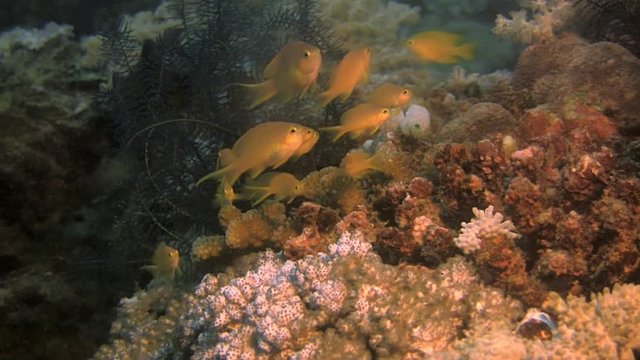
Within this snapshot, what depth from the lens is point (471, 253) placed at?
2623 mm

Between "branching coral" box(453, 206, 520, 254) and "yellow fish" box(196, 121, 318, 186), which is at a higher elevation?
"yellow fish" box(196, 121, 318, 186)

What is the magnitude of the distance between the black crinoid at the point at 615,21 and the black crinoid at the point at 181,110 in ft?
10.6

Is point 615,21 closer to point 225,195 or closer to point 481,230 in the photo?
point 481,230

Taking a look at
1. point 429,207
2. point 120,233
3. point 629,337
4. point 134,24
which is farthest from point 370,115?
point 134,24

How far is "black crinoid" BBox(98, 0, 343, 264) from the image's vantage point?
4363 mm

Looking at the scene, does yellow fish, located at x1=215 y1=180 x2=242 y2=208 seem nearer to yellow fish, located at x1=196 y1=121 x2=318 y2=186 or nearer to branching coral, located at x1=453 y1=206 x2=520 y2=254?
yellow fish, located at x1=196 y1=121 x2=318 y2=186

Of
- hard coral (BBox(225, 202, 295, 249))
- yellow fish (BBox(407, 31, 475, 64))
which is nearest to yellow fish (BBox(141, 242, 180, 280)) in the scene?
hard coral (BBox(225, 202, 295, 249))

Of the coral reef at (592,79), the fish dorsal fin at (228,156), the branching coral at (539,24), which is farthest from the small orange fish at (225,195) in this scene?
the branching coral at (539,24)

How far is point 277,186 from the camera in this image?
3.39 metres

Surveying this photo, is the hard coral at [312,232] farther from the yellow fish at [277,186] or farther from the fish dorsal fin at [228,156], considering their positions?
the fish dorsal fin at [228,156]

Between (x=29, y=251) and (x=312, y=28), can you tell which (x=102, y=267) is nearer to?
(x=29, y=251)

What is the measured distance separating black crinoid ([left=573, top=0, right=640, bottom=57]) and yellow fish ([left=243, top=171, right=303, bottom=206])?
389cm

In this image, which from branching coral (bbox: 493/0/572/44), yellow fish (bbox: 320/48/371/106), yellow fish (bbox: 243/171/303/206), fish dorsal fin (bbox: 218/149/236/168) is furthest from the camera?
branching coral (bbox: 493/0/572/44)

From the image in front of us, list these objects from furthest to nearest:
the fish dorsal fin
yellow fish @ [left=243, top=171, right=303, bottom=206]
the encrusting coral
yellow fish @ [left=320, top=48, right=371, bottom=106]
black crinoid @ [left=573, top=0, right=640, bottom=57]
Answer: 1. black crinoid @ [left=573, top=0, right=640, bottom=57]
2. yellow fish @ [left=320, top=48, right=371, bottom=106]
3. yellow fish @ [left=243, top=171, right=303, bottom=206]
4. the fish dorsal fin
5. the encrusting coral
